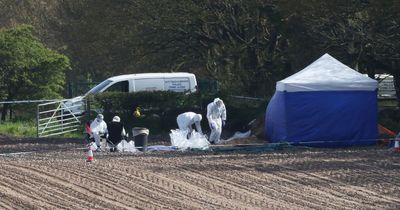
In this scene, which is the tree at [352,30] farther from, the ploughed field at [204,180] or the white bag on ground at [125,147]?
the white bag on ground at [125,147]

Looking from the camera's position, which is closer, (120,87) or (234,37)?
(120,87)

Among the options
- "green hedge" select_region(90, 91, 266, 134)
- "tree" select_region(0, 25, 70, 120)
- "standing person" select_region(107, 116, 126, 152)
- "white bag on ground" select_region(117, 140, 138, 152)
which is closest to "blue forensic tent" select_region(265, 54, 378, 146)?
"white bag on ground" select_region(117, 140, 138, 152)

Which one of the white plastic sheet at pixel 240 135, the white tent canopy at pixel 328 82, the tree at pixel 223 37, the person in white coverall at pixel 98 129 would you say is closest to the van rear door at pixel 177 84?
the tree at pixel 223 37

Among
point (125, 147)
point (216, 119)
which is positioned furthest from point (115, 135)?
point (216, 119)

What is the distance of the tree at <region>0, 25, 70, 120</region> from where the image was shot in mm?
37531

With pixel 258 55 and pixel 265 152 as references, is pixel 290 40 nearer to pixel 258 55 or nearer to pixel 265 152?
pixel 258 55

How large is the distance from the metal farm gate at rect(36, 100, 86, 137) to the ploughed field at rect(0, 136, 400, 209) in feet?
22.6

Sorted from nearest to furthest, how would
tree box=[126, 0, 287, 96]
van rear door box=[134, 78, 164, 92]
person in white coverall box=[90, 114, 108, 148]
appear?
1. person in white coverall box=[90, 114, 108, 148]
2. van rear door box=[134, 78, 164, 92]
3. tree box=[126, 0, 287, 96]

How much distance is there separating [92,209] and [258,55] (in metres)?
25.5

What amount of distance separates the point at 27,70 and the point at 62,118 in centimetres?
530

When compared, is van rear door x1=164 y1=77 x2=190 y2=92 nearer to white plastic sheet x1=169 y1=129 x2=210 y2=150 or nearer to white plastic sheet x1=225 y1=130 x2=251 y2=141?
white plastic sheet x1=225 y1=130 x2=251 y2=141

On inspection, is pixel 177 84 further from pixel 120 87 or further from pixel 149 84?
pixel 120 87

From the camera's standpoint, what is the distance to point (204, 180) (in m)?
19.2

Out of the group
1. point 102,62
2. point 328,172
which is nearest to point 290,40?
point 102,62
